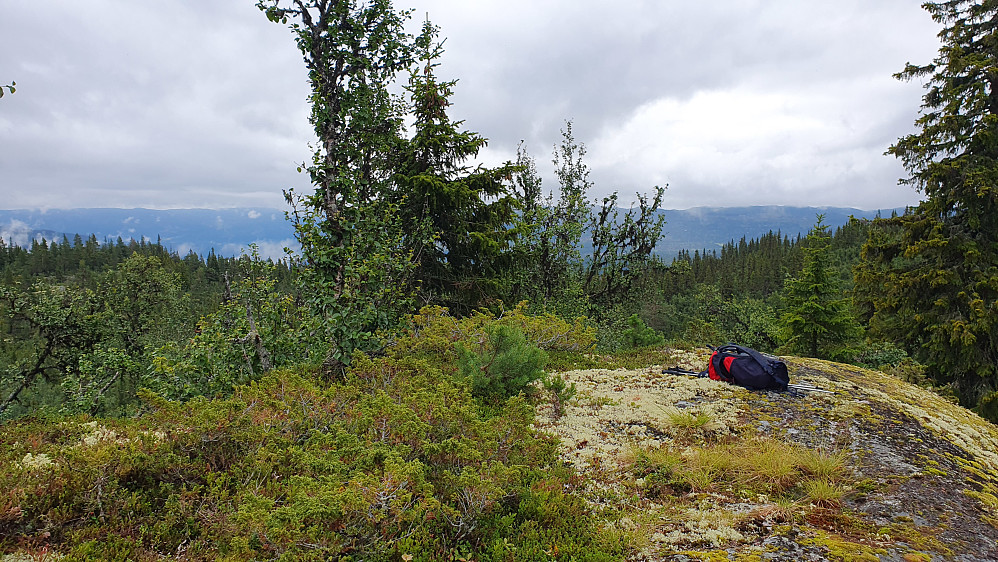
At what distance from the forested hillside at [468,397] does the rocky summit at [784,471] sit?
33 mm

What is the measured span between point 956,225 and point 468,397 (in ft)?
47.2

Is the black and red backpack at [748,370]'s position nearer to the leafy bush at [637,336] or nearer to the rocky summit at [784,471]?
the rocky summit at [784,471]

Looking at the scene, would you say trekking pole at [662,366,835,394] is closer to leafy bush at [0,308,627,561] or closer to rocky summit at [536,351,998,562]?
rocky summit at [536,351,998,562]

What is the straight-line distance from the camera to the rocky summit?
9.54 feet

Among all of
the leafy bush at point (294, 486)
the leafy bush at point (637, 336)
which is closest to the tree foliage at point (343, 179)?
the leafy bush at point (294, 486)

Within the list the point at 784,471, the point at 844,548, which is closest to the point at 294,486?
the point at 844,548

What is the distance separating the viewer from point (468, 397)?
14.8 feet

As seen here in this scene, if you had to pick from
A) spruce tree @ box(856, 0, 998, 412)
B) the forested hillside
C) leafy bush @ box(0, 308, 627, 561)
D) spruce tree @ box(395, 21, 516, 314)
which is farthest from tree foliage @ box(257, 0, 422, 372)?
spruce tree @ box(856, 0, 998, 412)

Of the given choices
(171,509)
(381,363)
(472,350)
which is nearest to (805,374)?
(472,350)

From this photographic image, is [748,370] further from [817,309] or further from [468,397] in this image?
[817,309]

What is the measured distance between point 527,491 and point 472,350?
3211 mm

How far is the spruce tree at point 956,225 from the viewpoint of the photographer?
10609mm

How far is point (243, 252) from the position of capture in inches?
271

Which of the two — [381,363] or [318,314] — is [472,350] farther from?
[318,314]
